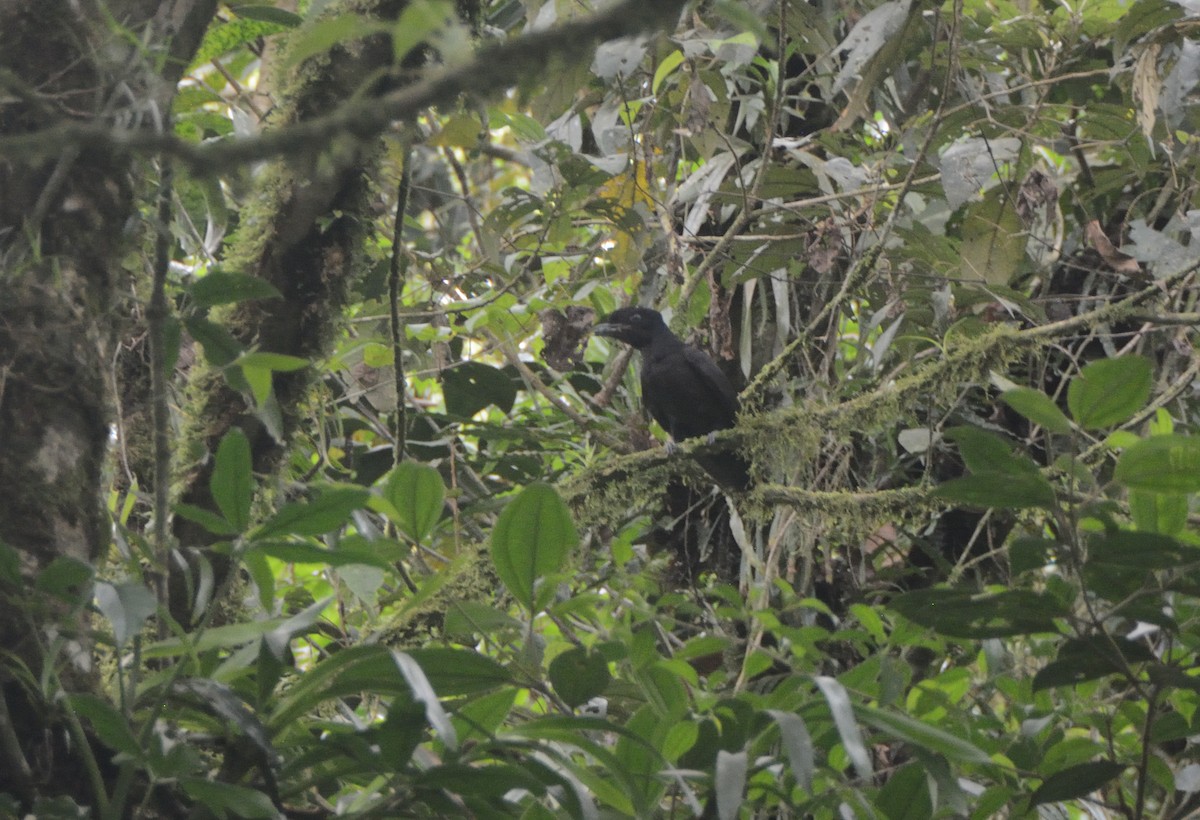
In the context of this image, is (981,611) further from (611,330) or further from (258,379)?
(611,330)

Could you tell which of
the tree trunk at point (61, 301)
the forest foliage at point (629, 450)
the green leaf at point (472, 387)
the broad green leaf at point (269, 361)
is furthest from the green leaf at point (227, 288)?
the green leaf at point (472, 387)

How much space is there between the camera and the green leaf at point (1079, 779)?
6.50 feet

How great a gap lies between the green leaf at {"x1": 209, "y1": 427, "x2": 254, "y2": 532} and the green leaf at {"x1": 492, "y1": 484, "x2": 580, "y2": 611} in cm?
36

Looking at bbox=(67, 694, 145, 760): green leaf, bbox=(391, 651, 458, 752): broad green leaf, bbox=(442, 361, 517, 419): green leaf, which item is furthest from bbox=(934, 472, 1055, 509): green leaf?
bbox=(442, 361, 517, 419): green leaf

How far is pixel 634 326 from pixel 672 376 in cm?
25

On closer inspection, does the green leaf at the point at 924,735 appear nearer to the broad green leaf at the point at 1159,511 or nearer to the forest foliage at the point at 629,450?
the forest foliage at the point at 629,450

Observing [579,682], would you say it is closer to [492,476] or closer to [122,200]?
[122,200]

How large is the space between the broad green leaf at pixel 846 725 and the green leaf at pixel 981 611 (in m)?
0.24

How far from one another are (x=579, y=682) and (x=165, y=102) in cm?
101

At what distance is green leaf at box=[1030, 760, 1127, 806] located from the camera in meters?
1.98

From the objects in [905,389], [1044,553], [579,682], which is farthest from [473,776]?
[905,389]

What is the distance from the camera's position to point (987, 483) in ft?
5.30

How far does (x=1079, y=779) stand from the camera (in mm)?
1985

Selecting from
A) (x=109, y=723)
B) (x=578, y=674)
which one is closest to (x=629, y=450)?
(x=578, y=674)
